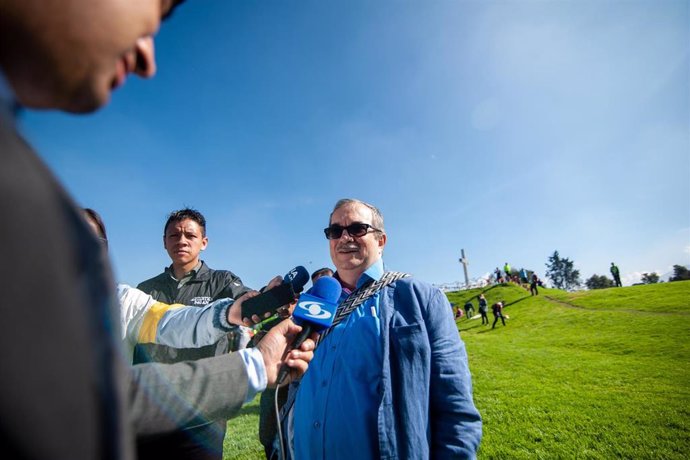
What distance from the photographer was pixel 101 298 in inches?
21.8

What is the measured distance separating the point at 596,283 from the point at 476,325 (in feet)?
205

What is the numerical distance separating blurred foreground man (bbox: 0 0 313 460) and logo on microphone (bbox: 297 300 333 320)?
1398 mm

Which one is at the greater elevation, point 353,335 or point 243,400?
point 353,335

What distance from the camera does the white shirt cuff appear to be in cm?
150

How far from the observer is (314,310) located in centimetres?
201

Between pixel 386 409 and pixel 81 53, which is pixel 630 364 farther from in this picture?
pixel 81 53

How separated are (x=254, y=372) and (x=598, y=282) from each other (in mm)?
93367

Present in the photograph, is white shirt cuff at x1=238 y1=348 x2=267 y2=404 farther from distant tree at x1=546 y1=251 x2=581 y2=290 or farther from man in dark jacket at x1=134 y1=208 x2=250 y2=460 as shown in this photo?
distant tree at x1=546 y1=251 x2=581 y2=290

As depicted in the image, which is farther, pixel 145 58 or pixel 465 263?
pixel 465 263

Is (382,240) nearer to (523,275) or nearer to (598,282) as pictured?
(523,275)

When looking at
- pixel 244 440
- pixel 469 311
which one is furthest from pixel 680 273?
pixel 244 440

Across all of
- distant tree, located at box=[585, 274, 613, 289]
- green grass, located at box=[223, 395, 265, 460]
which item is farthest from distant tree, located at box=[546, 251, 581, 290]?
green grass, located at box=[223, 395, 265, 460]

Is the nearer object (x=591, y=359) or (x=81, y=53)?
(x=81, y=53)

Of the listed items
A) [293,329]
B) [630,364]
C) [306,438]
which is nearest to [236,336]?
[306,438]
